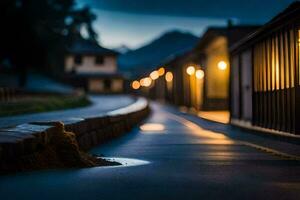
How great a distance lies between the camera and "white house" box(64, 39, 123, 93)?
3548 inches

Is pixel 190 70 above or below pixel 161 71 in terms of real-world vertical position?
below

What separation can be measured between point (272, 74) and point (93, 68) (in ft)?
238

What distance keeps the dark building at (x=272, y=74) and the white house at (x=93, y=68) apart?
2571 inches

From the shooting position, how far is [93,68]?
298 ft

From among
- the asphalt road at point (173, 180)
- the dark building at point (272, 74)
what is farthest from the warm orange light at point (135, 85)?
the asphalt road at point (173, 180)

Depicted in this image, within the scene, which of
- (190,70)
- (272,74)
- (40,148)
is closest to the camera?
(40,148)

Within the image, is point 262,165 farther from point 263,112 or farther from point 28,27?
point 28,27

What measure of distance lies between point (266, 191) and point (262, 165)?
10.4 ft

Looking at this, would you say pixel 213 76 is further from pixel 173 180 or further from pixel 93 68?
pixel 93 68

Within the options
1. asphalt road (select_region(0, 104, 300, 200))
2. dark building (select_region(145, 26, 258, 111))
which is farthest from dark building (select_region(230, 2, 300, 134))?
dark building (select_region(145, 26, 258, 111))

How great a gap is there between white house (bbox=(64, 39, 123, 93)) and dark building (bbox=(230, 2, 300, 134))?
Answer: 6531 cm

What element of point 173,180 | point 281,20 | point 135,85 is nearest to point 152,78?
point 135,85

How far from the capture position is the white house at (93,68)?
90.1m

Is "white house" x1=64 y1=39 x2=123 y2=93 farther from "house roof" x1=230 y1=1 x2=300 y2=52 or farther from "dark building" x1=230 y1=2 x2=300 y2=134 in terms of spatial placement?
"house roof" x1=230 y1=1 x2=300 y2=52
